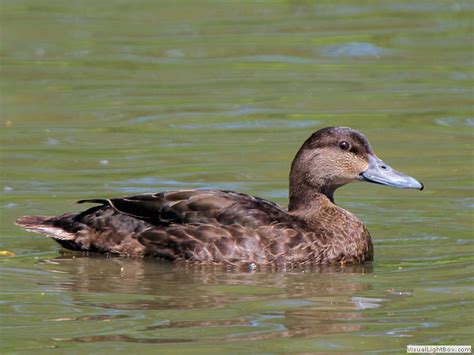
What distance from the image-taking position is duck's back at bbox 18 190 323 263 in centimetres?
1159

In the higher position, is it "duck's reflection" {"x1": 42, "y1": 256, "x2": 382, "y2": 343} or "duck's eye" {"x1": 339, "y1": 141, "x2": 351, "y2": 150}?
"duck's eye" {"x1": 339, "y1": 141, "x2": 351, "y2": 150}

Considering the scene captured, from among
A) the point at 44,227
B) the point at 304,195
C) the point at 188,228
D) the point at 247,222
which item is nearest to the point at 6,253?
the point at 44,227

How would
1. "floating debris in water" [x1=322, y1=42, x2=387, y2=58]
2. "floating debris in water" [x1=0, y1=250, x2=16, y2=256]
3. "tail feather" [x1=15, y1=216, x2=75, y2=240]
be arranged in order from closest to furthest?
1. "floating debris in water" [x1=0, y1=250, x2=16, y2=256]
2. "tail feather" [x1=15, y1=216, x2=75, y2=240]
3. "floating debris in water" [x1=322, y1=42, x2=387, y2=58]

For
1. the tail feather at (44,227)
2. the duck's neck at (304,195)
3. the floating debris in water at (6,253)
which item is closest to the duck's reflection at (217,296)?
the tail feather at (44,227)

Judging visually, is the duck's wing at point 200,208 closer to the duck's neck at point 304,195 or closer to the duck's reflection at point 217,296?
the duck's neck at point 304,195

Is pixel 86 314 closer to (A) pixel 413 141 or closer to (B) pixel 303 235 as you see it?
(B) pixel 303 235

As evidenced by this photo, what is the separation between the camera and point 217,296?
10.5 meters

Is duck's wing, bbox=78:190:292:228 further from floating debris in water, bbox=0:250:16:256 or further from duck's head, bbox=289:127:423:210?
floating debris in water, bbox=0:250:16:256

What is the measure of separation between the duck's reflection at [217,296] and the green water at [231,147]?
0.02 metres

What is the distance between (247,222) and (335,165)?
0.93 m

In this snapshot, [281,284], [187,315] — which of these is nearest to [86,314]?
[187,315]

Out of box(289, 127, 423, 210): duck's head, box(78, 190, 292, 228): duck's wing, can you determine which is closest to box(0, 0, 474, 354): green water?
box(78, 190, 292, 228): duck's wing

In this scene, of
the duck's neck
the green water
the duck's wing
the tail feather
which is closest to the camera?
the green water

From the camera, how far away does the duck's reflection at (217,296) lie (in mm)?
9492
